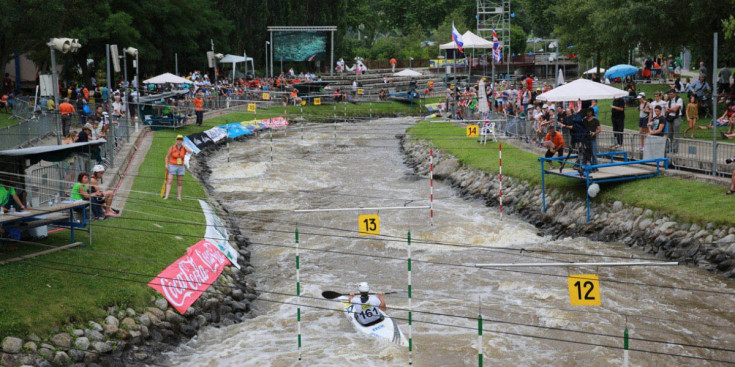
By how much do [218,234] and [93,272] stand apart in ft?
23.2

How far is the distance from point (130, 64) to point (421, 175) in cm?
3115

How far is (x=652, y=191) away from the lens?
23828 mm

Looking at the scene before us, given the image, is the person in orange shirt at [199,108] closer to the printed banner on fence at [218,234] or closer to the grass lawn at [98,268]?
the printed banner on fence at [218,234]

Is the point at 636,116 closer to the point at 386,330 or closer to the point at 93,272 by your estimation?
the point at 386,330

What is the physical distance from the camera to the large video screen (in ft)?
240

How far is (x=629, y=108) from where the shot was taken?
1746 inches

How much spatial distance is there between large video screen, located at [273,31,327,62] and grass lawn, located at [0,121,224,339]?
50.9 meters

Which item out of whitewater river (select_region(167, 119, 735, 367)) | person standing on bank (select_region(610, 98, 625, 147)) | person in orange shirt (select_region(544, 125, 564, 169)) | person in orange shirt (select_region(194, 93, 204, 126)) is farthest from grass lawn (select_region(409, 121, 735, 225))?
person in orange shirt (select_region(194, 93, 204, 126))

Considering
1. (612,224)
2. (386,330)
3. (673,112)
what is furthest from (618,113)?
(386,330)

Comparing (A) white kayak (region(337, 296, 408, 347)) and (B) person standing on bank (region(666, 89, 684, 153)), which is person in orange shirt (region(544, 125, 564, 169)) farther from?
(A) white kayak (region(337, 296, 408, 347))

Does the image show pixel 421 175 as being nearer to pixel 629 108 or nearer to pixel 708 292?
pixel 629 108

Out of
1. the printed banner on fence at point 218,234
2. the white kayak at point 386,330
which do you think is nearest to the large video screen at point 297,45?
the printed banner on fence at point 218,234

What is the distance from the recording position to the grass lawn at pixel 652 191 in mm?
21297

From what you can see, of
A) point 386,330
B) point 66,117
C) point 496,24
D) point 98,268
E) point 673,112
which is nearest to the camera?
point 386,330
